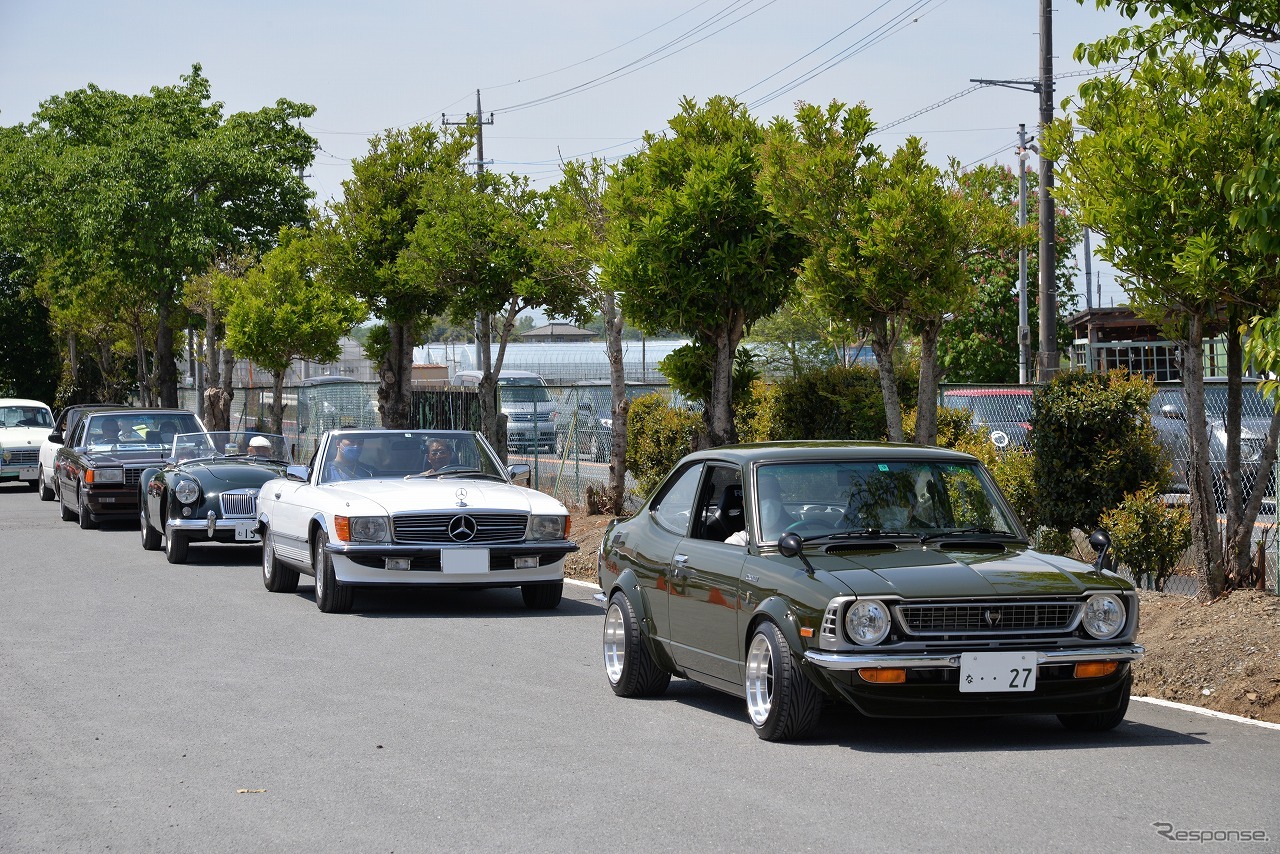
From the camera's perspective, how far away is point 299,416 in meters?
38.1

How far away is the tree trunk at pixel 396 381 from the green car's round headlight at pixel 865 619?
2315 centimetres

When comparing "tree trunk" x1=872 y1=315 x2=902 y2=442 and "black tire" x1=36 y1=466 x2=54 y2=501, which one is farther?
"black tire" x1=36 y1=466 x2=54 y2=501

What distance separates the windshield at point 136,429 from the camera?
74.3ft

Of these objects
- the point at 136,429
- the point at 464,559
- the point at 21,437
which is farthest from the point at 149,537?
the point at 21,437

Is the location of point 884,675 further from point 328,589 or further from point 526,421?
point 526,421

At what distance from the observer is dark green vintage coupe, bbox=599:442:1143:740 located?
7.05 meters

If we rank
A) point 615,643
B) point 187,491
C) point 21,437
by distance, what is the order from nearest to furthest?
point 615,643, point 187,491, point 21,437

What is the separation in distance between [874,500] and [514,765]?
95.5 inches

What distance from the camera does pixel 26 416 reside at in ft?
113

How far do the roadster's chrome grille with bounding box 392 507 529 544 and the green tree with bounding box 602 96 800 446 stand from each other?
14.2ft

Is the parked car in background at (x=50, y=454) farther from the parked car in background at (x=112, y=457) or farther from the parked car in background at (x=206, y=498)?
the parked car in background at (x=206, y=498)

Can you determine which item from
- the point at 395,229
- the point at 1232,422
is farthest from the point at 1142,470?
the point at 395,229

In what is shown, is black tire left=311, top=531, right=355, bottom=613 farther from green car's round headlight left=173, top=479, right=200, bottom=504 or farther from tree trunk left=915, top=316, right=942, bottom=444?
tree trunk left=915, top=316, right=942, bottom=444

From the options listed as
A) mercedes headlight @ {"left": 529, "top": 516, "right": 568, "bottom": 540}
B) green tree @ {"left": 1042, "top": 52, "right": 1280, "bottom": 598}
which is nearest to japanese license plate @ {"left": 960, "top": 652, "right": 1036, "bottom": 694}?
green tree @ {"left": 1042, "top": 52, "right": 1280, "bottom": 598}
